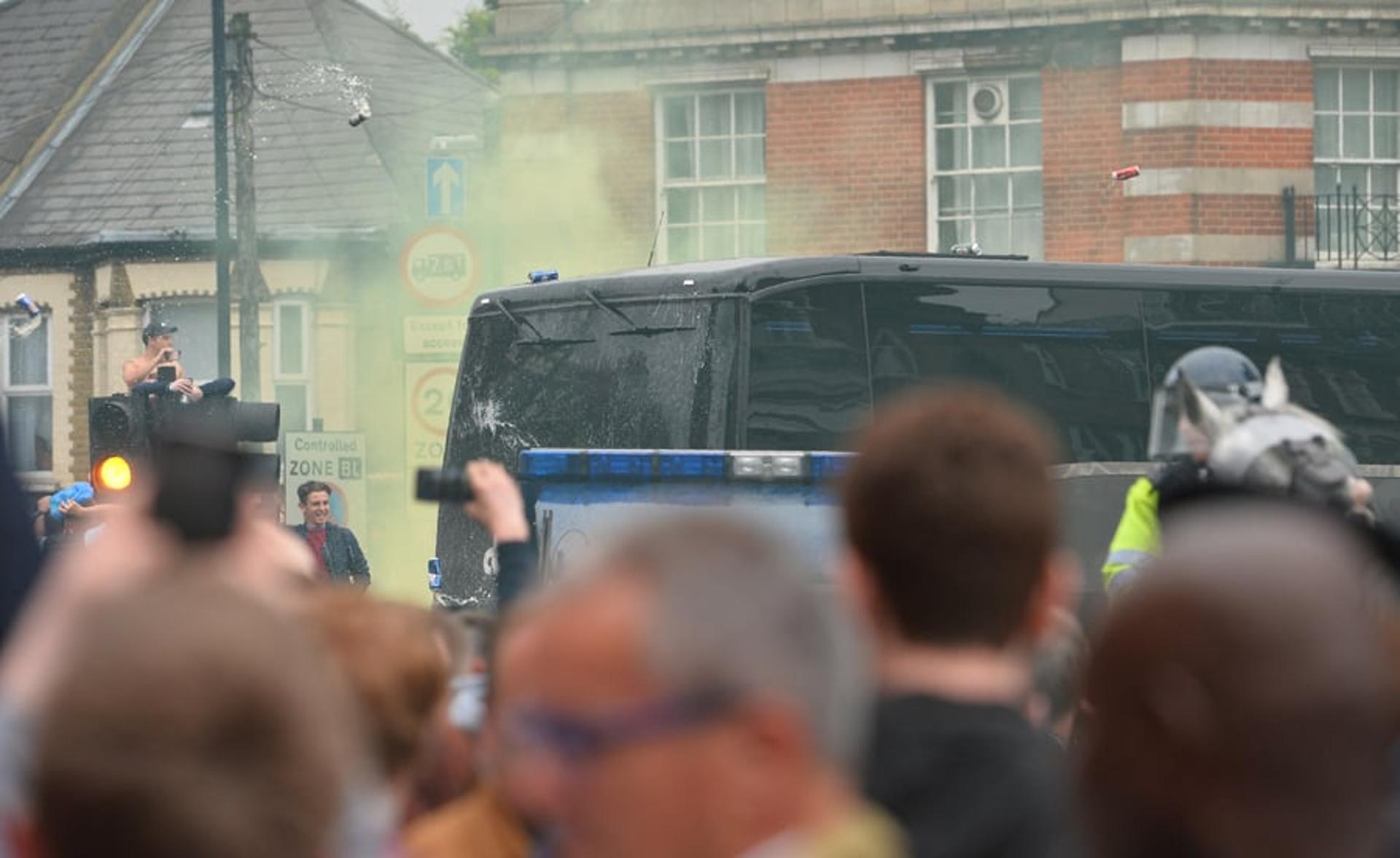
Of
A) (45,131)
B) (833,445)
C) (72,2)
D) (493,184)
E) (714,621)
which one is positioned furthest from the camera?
(72,2)

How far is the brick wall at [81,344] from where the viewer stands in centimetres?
3269

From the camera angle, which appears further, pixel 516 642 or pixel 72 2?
pixel 72 2

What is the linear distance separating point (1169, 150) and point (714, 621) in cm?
2341

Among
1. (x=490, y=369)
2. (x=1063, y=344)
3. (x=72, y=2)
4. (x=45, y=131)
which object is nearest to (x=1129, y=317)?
(x=1063, y=344)

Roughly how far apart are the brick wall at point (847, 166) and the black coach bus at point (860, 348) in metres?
9.48

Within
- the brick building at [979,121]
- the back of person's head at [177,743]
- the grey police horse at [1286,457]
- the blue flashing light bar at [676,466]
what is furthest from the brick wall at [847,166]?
the back of person's head at [177,743]

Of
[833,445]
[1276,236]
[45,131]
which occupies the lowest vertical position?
[833,445]

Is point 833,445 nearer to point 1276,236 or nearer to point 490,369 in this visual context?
point 490,369

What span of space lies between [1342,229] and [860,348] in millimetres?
11834

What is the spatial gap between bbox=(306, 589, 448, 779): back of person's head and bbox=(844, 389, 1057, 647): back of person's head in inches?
23.6

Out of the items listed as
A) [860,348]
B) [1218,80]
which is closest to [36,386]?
[1218,80]

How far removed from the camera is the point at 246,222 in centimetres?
2659

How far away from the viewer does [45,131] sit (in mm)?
35938

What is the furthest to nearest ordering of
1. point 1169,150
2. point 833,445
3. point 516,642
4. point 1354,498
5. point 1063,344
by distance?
point 1169,150 → point 1063,344 → point 833,445 → point 1354,498 → point 516,642
